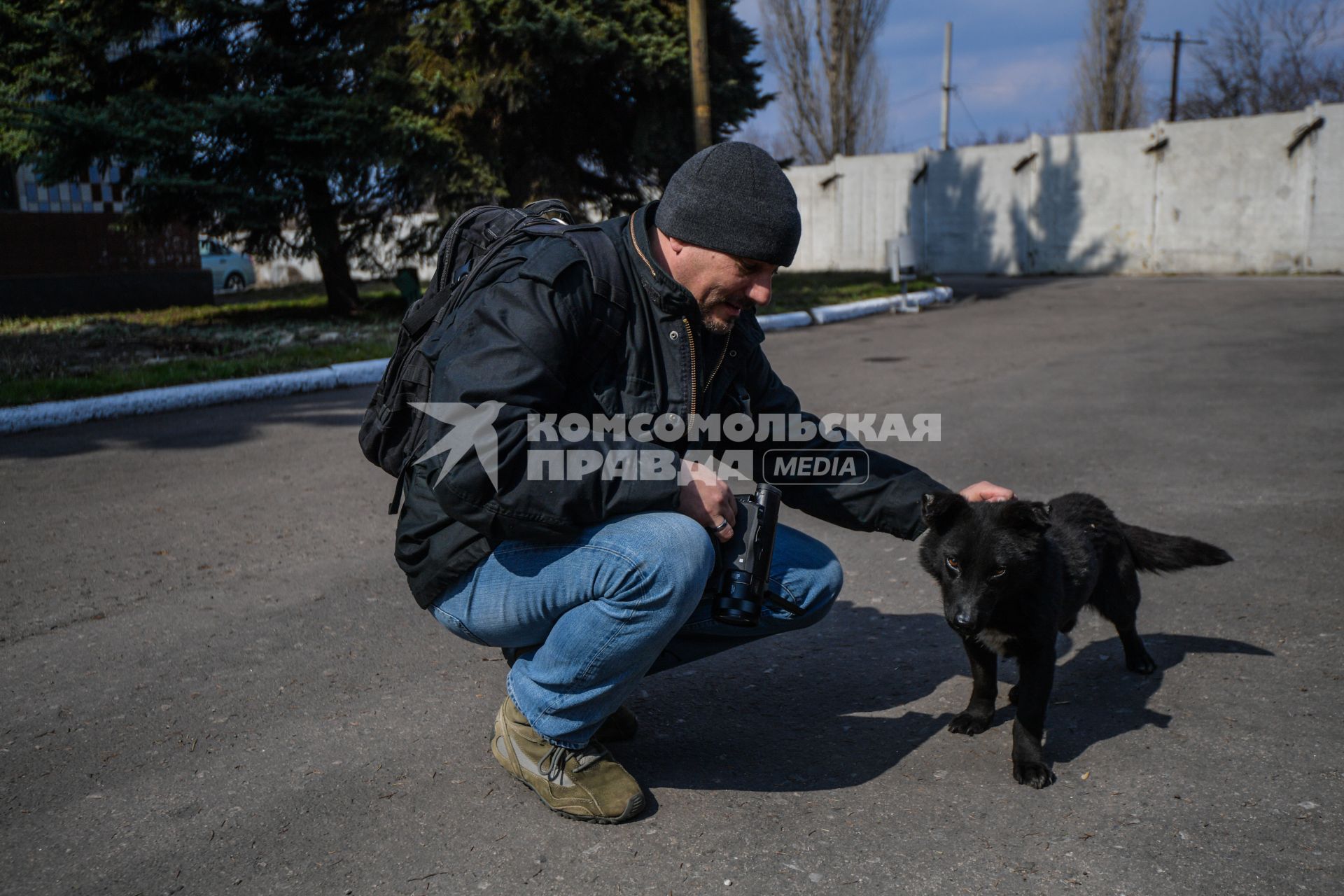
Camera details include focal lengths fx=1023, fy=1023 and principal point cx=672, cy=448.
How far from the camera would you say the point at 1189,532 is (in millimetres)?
4582

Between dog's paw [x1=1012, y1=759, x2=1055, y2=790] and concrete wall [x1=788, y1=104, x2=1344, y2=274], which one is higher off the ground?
concrete wall [x1=788, y1=104, x2=1344, y2=274]

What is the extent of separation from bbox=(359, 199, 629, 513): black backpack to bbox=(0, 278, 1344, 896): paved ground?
32.9 inches

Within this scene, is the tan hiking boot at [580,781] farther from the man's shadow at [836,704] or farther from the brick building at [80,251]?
the brick building at [80,251]

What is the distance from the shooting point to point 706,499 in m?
2.35

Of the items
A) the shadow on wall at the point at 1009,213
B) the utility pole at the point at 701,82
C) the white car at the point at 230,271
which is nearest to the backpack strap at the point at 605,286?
the utility pole at the point at 701,82

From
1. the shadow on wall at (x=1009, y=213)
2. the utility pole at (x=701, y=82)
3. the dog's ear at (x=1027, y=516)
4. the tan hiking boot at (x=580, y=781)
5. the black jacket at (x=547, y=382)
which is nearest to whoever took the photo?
the black jacket at (x=547, y=382)

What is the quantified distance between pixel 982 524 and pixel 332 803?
1.80 m

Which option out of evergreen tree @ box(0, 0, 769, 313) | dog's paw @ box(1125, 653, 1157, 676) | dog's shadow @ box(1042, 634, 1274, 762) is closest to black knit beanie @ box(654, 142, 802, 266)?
dog's shadow @ box(1042, 634, 1274, 762)

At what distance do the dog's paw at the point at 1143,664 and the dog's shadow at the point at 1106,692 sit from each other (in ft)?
0.05

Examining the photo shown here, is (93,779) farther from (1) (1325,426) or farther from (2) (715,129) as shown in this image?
(2) (715,129)

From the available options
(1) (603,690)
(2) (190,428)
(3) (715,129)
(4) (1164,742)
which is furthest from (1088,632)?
(3) (715,129)

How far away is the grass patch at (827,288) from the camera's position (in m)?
15.7

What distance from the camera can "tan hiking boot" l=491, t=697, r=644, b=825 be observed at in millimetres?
2439

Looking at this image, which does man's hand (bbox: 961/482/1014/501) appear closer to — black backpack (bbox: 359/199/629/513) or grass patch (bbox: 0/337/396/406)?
black backpack (bbox: 359/199/629/513)
